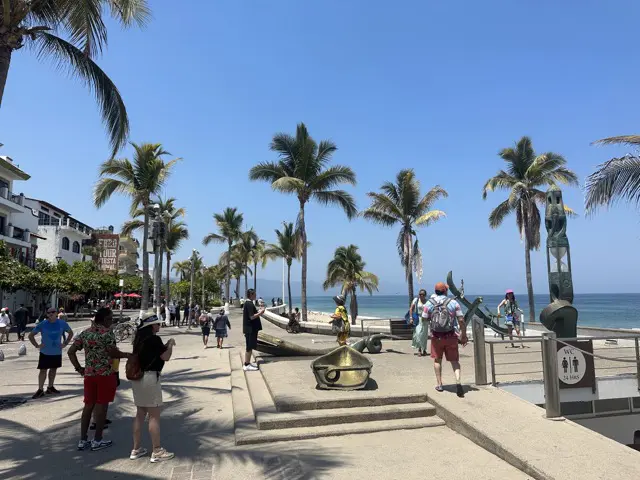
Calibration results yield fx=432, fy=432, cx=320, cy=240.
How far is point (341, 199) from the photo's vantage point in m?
26.4

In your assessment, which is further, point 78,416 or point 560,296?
point 560,296

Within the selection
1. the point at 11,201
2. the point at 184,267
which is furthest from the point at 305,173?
the point at 184,267

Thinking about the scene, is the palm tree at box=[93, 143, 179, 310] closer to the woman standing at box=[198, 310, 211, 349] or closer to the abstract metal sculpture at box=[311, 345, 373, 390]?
the woman standing at box=[198, 310, 211, 349]

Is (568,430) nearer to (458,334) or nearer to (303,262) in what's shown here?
(458,334)

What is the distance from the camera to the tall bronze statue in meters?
9.30

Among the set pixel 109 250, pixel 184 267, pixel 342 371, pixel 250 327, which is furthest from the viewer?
pixel 184 267

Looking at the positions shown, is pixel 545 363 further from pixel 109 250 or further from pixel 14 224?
pixel 14 224

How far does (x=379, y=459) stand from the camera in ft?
15.0

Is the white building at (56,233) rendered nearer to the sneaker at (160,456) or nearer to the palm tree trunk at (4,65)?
the palm tree trunk at (4,65)

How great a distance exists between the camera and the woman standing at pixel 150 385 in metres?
4.45

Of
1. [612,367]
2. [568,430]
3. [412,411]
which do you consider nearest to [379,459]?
[412,411]

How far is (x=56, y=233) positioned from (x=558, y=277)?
177ft

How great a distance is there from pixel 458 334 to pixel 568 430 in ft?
5.88

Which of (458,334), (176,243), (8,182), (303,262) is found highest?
(8,182)
